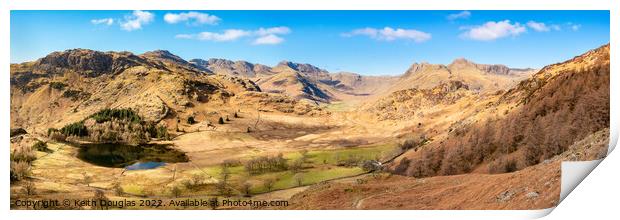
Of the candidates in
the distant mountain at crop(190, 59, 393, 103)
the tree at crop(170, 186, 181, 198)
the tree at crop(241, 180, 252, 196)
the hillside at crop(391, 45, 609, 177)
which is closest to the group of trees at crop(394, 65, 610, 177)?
the hillside at crop(391, 45, 609, 177)

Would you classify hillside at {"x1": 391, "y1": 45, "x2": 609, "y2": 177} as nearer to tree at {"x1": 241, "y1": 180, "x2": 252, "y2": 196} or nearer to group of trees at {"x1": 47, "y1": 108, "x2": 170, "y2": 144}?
tree at {"x1": 241, "y1": 180, "x2": 252, "y2": 196}

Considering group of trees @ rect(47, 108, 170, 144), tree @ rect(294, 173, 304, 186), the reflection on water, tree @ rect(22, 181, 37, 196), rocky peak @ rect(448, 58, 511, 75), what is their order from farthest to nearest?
1. rocky peak @ rect(448, 58, 511, 75)
2. group of trees @ rect(47, 108, 170, 144)
3. the reflection on water
4. tree @ rect(294, 173, 304, 186)
5. tree @ rect(22, 181, 37, 196)

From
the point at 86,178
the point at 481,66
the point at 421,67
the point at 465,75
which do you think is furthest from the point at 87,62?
the point at 481,66

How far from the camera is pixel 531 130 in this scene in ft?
78.7

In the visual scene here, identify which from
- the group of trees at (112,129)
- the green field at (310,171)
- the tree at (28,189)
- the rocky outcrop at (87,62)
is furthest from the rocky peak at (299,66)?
the tree at (28,189)

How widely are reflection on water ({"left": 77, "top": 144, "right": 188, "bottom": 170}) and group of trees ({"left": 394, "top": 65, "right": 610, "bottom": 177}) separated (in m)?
10.9

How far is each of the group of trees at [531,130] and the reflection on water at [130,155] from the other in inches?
430

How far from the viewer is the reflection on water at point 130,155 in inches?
1012

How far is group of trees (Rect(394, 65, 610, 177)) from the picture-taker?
23219 millimetres

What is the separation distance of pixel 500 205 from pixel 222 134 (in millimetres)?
13870

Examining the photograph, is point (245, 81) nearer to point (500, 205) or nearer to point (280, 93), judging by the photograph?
point (280, 93)

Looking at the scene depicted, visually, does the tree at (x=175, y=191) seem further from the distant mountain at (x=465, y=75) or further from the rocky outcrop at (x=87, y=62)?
the distant mountain at (x=465, y=75)
